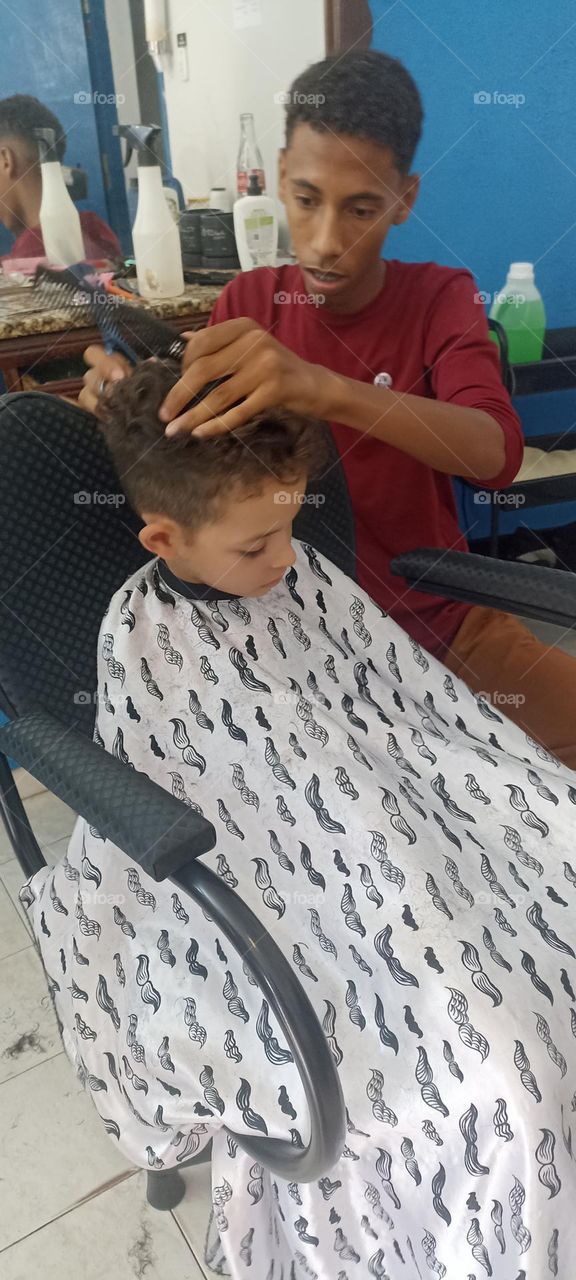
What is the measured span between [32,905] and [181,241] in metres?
1.60

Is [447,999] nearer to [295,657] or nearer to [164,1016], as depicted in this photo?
[164,1016]

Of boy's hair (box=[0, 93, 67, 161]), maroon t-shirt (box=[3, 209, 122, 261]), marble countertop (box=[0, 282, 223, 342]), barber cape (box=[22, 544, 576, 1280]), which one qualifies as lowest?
barber cape (box=[22, 544, 576, 1280])

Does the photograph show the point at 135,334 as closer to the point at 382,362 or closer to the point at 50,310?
the point at 382,362

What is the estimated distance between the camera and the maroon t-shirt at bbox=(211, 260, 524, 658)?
1.26m

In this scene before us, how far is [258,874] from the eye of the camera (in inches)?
36.9

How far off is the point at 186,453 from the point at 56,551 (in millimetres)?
213

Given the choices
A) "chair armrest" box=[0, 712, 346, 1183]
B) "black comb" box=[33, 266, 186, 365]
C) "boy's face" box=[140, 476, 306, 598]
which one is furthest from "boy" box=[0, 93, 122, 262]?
"chair armrest" box=[0, 712, 346, 1183]

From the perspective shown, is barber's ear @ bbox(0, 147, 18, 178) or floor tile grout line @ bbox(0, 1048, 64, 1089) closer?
floor tile grout line @ bbox(0, 1048, 64, 1089)

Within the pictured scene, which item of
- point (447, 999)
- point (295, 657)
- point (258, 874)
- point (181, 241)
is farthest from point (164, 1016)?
point (181, 241)

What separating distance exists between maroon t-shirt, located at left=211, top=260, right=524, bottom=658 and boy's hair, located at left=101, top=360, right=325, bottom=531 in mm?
362

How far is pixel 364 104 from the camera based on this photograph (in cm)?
112

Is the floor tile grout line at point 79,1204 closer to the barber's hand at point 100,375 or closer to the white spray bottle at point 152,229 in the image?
the barber's hand at point 100,375

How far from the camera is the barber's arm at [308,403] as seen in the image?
2.92 ft

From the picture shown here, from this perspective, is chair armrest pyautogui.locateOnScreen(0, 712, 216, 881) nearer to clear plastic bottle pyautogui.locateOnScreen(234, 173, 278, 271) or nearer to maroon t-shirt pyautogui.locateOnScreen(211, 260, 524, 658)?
maroon t-shirt pyautogui.locateOnScreen(211, 260, 524, 658)
